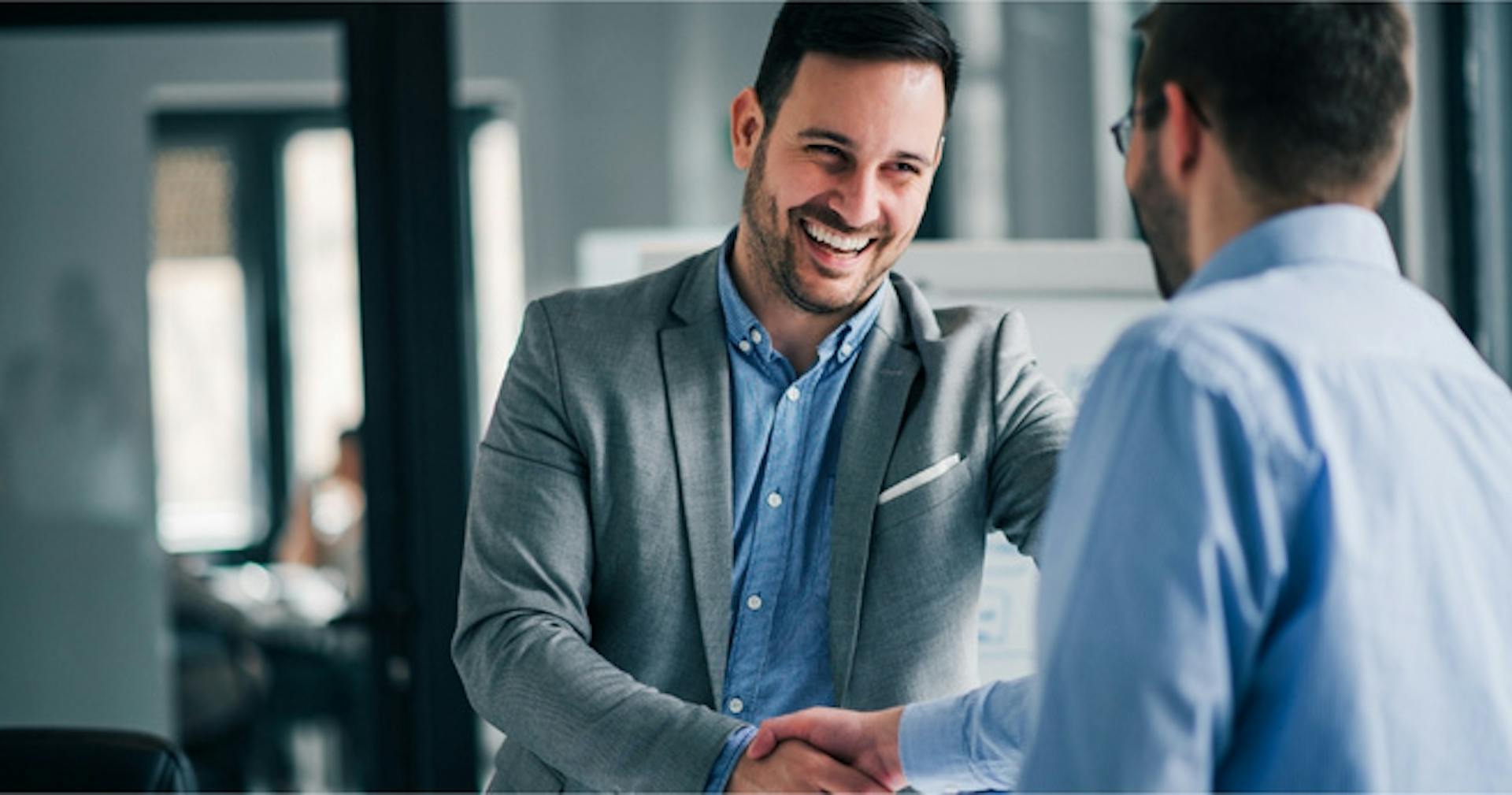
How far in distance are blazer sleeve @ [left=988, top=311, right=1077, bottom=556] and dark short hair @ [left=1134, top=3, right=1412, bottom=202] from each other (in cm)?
63

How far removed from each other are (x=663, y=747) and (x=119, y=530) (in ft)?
6.77

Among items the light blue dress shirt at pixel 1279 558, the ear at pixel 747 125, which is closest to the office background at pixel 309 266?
the ear at pixel 747 125

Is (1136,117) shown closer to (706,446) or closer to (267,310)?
(706,446)

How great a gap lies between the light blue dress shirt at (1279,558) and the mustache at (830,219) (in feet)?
2.18

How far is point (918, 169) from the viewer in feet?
5.48

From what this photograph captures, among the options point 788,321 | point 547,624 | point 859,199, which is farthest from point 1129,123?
point 547,624

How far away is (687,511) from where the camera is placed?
5.31 feet

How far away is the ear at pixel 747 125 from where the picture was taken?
1727 mm

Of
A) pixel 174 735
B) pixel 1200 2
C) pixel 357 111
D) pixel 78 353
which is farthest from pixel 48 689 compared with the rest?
pixel 1200 2

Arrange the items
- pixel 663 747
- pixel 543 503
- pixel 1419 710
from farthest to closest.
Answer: pixel 543 503, pixel 663 747, pixel 1419 710

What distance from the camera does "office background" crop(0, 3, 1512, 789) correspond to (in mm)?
3133

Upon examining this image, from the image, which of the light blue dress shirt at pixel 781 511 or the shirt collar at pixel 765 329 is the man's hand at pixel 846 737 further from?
the shirt collar at pixel 765 329

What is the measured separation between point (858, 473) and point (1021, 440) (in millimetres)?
174

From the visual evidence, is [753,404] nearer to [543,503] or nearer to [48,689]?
[543,503]
